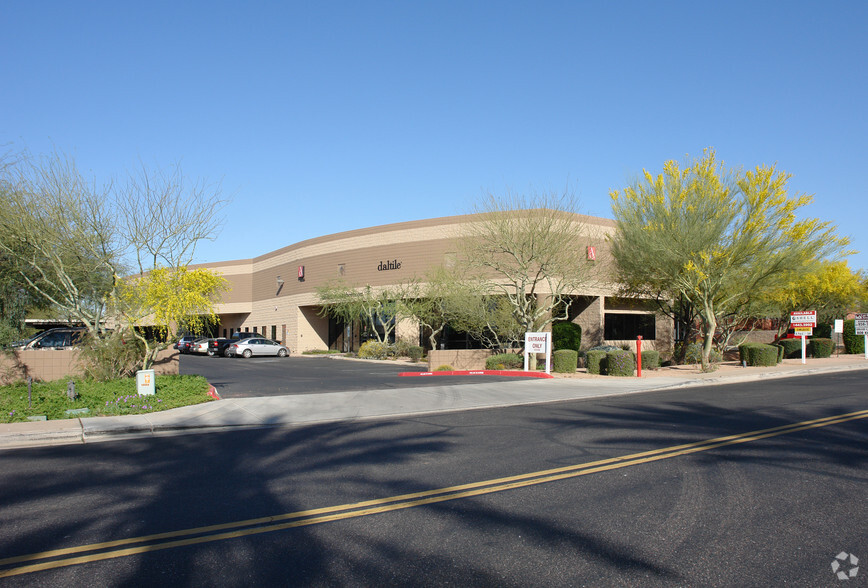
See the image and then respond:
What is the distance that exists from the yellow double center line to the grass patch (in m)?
7.88

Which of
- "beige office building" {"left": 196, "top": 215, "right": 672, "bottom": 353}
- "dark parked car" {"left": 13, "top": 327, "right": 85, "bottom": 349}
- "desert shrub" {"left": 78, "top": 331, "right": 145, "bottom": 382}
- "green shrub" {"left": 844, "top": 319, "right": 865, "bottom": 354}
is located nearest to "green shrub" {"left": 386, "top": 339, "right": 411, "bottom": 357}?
"beige office building" {"left": 196, "top": 215, "right": 672, "bottom": 353}

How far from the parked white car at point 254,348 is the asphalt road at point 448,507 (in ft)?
103

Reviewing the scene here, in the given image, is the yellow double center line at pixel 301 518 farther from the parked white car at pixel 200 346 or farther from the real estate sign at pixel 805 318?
the parked white car at pixel 200 346

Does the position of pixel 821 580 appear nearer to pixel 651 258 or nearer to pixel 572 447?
pixel 572 447

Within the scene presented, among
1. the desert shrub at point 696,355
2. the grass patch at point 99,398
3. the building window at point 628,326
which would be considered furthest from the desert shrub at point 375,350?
the grass patch at point 99,398

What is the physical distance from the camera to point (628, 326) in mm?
38938

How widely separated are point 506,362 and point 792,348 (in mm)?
17460

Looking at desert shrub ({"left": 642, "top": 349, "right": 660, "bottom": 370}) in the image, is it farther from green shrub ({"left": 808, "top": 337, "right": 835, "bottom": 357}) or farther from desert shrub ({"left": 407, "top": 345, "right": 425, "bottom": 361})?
Answer: desert shrub ({"left": 407, "top": 345, "right": 425, "bottom": 361})

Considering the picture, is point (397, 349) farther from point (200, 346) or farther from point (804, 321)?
point (804, 321)

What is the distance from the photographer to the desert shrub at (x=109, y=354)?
49.9 ft

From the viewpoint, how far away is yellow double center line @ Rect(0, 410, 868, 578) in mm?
4863

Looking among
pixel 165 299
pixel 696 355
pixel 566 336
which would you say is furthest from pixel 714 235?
pixel 165 299

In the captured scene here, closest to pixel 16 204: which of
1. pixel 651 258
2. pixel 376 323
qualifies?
pixel 651 258

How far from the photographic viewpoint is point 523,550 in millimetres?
4914
